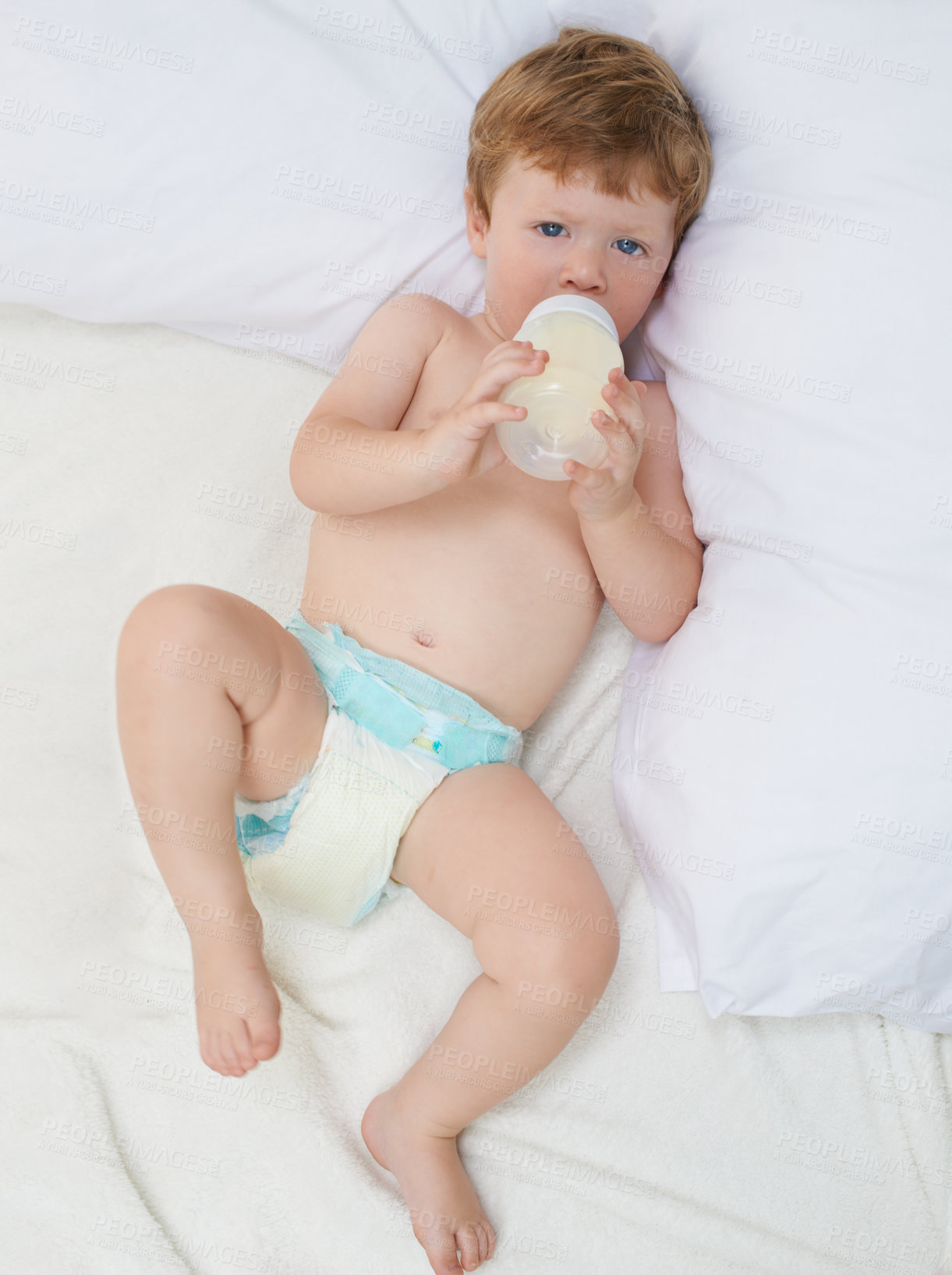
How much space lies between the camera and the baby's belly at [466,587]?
1322mm

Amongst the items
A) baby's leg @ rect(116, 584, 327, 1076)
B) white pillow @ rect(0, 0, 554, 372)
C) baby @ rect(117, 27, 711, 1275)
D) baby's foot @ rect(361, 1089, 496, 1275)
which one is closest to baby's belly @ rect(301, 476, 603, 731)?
baby @ rect(117, 27, 711, 1275)

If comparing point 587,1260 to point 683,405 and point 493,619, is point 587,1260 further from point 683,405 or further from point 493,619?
point 683,405

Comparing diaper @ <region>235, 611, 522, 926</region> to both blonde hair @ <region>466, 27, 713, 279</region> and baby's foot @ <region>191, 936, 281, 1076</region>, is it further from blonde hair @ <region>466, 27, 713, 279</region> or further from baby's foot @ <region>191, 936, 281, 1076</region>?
blonde hair @ <region>466, 27, 713, 279</region>

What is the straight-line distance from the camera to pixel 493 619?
133 centimetres

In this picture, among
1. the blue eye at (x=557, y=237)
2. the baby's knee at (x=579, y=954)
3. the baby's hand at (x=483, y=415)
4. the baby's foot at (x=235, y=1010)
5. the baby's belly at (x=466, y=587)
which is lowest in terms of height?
the baby's foot at (x=235, y=1010)

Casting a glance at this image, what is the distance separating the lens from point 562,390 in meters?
1.03

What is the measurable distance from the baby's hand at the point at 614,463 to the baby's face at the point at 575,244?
212mm

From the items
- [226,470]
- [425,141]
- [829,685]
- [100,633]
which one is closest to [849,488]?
[829,685]

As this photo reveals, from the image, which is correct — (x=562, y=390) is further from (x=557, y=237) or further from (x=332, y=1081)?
(x=332, y=1081)

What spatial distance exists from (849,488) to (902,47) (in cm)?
50

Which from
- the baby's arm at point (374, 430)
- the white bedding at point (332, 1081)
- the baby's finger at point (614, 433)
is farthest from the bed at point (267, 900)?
the baby's finger at point (614, 433)

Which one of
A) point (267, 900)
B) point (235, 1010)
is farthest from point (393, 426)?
point (235, 1010)

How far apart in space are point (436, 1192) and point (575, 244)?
1120 mm

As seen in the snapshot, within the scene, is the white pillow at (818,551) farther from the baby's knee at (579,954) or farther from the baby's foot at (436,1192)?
the baby's foot at (436,1192)
